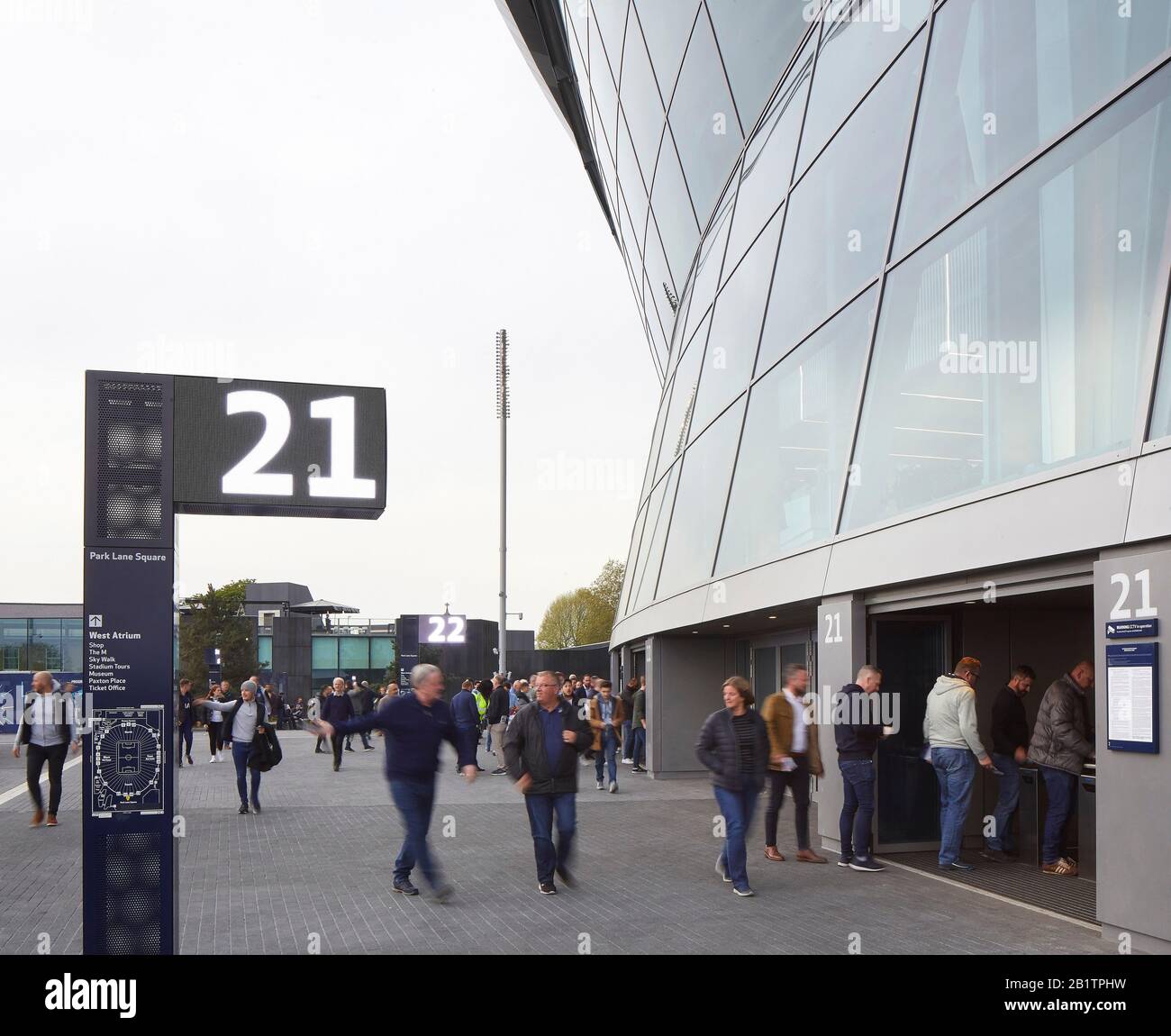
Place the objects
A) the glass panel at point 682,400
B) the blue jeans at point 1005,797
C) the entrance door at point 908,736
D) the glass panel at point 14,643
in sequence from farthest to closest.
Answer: the glass panel at point 14,643, the glass panel at point 682,400, the entrance door at point 908,736, the blue jeans at point 1005,797

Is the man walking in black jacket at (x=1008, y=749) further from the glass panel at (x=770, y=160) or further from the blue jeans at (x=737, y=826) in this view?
the glass panel at (x=770, y=160)

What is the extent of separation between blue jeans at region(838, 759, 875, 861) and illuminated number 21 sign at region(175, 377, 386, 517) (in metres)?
5.28

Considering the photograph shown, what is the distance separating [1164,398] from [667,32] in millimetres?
18160

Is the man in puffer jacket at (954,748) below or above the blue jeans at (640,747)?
above

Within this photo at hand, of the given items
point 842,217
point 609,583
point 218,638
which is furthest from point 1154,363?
point 609,583

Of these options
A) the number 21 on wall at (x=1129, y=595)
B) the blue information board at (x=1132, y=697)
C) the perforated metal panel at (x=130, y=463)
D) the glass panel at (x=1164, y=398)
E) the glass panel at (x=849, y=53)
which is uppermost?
the glass panel at (x=849, y=53)

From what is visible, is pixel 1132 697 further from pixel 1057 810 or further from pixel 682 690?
pixel 682 690

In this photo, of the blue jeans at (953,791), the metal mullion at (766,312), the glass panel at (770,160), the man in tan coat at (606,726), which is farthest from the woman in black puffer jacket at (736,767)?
the glass panel at (770,160)

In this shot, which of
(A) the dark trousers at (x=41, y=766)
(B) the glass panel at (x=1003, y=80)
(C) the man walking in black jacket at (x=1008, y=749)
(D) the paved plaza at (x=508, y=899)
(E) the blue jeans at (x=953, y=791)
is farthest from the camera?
(A) the dark trousers at (x=41, y=766)

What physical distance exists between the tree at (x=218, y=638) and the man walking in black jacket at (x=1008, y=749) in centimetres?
5791

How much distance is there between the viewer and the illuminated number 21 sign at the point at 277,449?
262 inches
